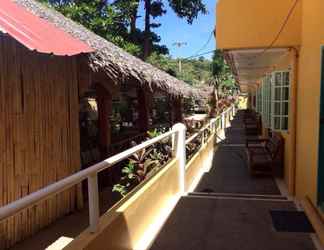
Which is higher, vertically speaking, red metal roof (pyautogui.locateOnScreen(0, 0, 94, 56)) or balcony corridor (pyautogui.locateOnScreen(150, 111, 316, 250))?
red metal roof (pyautogui.locateOnScreen(0, 0, 94, 56))

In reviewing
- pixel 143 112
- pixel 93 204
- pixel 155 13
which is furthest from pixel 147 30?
pixel 93 204

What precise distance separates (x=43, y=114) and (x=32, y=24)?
1.33 metres

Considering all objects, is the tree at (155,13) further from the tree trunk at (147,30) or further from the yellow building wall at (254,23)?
the yellow building wall at (254,23)

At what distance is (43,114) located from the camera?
17.2ft

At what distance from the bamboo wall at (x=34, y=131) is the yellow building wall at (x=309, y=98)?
3603 millimetres

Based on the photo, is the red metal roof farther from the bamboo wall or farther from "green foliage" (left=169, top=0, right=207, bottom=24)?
"green foliage" (left=169, top=0, right=207, bottom=24)

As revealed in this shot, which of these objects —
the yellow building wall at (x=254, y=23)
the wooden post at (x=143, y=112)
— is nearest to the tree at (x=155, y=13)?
the wooden post at (x=143, y=112)

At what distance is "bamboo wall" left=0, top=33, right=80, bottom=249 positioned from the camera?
4582mm

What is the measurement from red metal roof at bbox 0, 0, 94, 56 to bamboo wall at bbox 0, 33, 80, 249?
387 millimetres

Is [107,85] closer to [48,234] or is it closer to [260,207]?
[48,234]

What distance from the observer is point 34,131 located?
5.07 metres

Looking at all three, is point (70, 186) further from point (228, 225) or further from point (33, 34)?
point (228, 225)

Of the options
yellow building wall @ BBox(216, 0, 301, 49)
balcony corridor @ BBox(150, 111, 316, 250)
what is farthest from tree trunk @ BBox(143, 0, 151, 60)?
balcony corridor @ BBox(150, 111, 316, 250)

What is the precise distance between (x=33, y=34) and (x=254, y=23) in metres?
4.70
